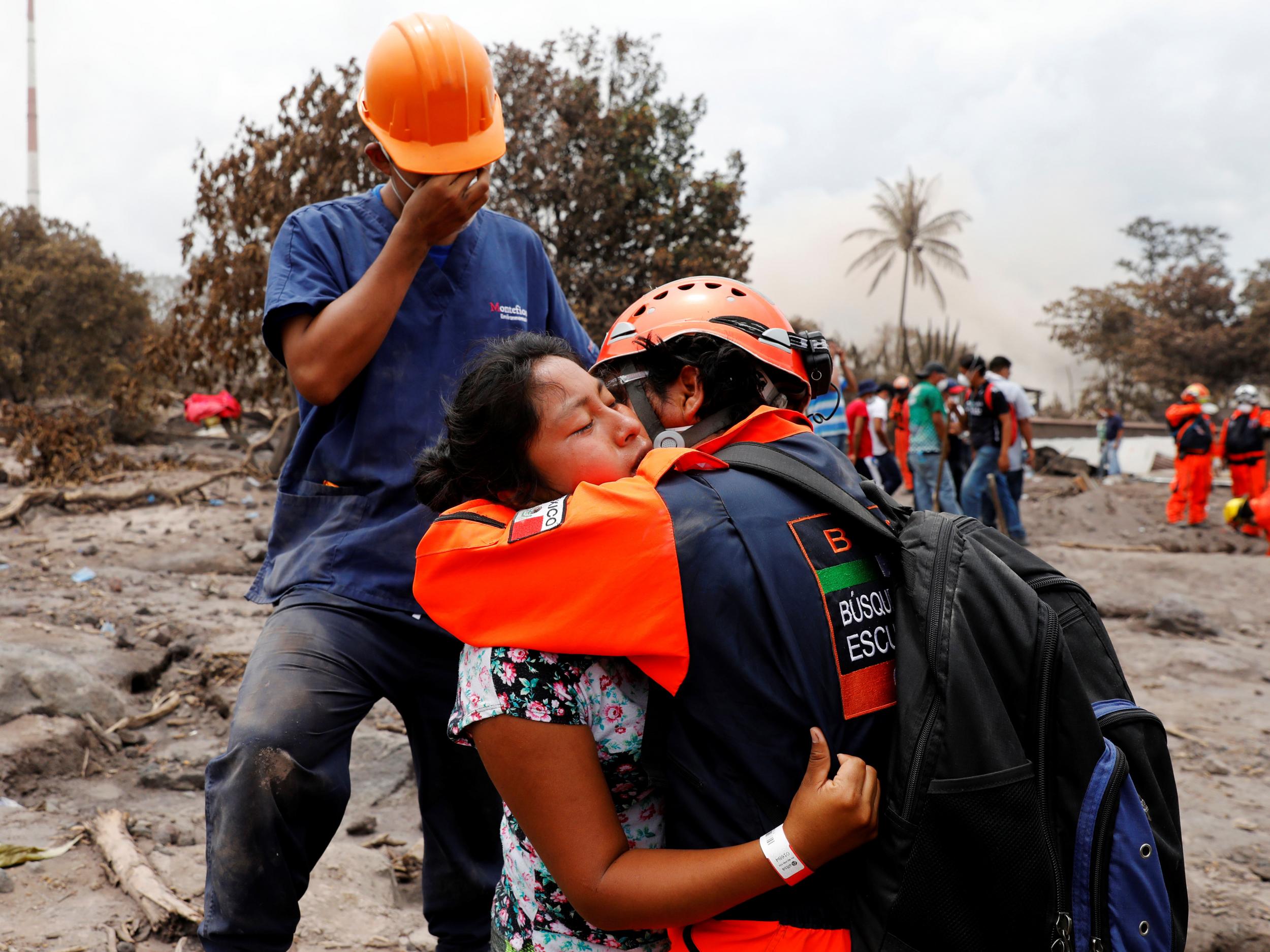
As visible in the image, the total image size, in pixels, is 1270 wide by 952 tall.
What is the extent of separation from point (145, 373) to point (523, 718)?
19483mm

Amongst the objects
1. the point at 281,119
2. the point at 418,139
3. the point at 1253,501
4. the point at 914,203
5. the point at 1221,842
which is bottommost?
the point at 1221,842

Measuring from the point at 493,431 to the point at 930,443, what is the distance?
388 inches

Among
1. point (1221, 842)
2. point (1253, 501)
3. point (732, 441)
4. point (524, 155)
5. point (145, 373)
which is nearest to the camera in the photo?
point (732, 441)

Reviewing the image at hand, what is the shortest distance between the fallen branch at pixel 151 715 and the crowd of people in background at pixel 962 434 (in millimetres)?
6605

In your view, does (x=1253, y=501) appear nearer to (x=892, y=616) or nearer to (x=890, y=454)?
(x=890, y=454)

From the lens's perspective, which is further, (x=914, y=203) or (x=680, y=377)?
(x=914, y=203)

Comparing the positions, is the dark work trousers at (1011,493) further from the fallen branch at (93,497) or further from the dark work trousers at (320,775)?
the fallen branch at (93,497)

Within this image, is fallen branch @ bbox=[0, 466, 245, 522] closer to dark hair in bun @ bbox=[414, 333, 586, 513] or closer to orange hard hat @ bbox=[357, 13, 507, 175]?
orange hard hat @ bbox=[357, 13, 507, 175]

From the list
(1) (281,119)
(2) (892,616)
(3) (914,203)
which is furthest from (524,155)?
(3) (914,203)

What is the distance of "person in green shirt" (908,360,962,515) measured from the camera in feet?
35.1

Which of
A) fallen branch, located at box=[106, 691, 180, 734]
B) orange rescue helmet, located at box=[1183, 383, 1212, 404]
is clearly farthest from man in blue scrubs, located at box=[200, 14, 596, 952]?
orange rescue helmet, located at box=[1183, 383, 1212, 404]

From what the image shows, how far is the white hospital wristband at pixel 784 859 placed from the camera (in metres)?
1.27

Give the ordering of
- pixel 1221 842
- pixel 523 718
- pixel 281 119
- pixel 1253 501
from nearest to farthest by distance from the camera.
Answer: pixel 523 718 → pixel 1221 842 → pixel 1253 501 → pixel 281 119

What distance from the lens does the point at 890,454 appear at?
13.6m
